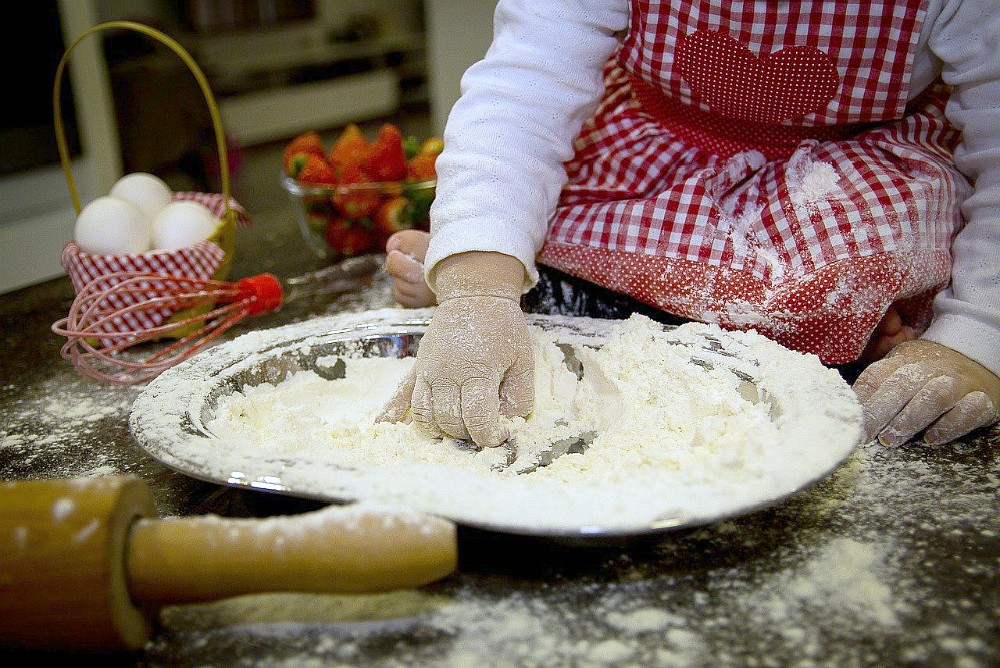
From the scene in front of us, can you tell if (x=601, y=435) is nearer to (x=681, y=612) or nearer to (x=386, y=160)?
(x=681, y=612)

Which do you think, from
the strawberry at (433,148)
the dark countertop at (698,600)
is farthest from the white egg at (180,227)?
the dark countertop at (698,600)

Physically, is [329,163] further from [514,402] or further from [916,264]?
[916,264]

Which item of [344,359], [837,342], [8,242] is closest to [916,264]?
[837,342]

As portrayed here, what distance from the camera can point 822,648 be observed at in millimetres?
485

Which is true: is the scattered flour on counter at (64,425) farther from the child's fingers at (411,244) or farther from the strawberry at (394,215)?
the strawberry at (394,215)

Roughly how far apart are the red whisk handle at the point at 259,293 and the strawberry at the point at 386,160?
32 centimetres

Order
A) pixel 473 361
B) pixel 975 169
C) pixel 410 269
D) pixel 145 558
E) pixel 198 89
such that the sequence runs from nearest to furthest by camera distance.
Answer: pixel 145 558
pixel 473 361
pixel 975 169
pixel 410 269
pixel 198 89

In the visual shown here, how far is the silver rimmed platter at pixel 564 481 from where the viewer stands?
1.66 feet

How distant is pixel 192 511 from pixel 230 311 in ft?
1.84

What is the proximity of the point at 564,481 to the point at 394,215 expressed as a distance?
89 centimetres

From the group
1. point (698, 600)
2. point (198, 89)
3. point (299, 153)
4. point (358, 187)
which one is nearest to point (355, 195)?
point (358, 187)

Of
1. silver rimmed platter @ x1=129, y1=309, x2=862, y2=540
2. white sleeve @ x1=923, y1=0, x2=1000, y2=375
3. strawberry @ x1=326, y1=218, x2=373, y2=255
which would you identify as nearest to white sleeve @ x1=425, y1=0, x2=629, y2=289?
silver rimmed platter @ x1=129, y1=309, x2=862, y2=540

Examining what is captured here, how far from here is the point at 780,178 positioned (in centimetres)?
93

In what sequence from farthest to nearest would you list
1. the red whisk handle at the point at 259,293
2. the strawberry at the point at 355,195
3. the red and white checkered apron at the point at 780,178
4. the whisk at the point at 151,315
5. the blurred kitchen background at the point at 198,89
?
the blurred kitchen background at the point at 198,89 → the strawberry at the point at 355,195 → the red whisk handle at the point at 259,293 → the whisk at the point at 151,315 → the red and white checkered apron at the point at 780,178
